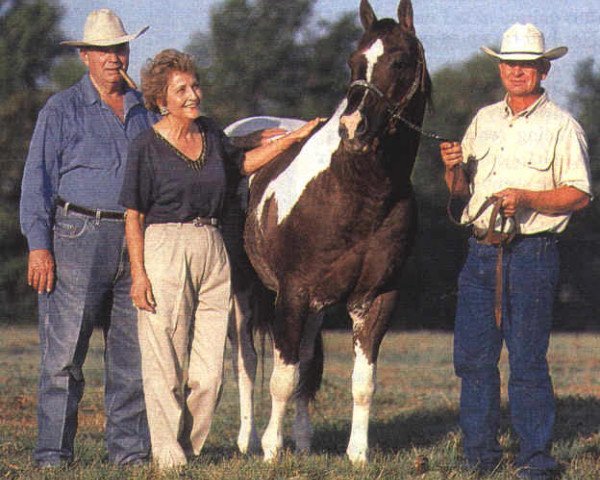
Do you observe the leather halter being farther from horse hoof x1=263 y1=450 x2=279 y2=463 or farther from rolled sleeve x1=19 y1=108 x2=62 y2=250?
horse hoof x1=263 y1=450 x2=279 y2=463

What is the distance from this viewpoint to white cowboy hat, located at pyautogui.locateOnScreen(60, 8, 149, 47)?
19.8 feet

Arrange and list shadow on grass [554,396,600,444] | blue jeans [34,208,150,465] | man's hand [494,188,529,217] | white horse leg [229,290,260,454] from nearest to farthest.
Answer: man's hand [494,188,529,217], blue jeans [34,208,150,465], white horse leg [229,290,260,454], shadow on grass [554,396,600,444]

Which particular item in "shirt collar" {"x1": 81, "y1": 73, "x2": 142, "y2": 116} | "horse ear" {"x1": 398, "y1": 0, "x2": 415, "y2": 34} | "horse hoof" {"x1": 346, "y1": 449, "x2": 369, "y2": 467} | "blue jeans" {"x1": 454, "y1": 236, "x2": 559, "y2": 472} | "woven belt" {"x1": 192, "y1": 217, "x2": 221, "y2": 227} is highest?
"horse ear" {"x1": 398, "y1": 0, "x2": 415, "y2": 34}

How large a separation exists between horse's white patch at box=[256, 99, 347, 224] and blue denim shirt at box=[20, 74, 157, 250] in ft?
3.13

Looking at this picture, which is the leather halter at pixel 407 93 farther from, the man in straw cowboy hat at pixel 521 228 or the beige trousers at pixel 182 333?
the beige trousers at pixel 182 333

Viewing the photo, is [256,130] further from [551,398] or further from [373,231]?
[551,398]

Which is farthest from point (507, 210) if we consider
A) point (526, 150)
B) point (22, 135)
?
point (22, 135)

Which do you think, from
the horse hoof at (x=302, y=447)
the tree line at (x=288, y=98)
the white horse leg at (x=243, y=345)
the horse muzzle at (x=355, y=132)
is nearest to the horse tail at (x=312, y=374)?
the horse hoof at (x=302, y=447)

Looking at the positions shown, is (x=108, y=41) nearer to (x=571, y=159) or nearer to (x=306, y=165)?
(x=306, y=165)

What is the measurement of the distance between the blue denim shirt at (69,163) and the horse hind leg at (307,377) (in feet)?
5.25

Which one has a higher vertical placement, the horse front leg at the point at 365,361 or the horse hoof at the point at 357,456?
the horse front leg at the point at 365,361

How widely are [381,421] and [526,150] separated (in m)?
3.56

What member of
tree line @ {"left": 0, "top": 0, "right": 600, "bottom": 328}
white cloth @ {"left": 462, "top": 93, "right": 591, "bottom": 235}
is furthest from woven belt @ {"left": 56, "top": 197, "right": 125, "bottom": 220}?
tree line @ {"left": 0, "top": 0, "right": 600, "bottom": 328}

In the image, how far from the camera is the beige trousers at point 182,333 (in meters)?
5.74
